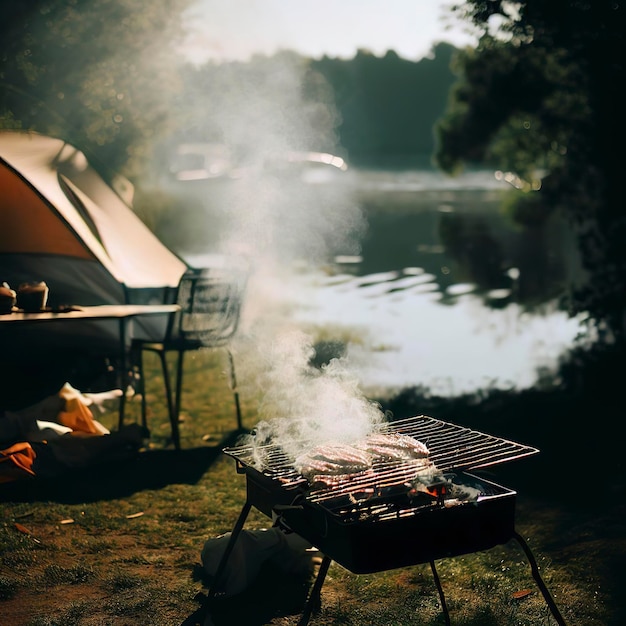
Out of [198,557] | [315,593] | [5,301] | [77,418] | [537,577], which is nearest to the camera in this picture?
[315,593]

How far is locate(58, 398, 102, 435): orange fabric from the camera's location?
6.73 metres

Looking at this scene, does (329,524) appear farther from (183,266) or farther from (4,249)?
(183,266)

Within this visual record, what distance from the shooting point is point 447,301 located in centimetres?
1402

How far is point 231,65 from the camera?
2856cm

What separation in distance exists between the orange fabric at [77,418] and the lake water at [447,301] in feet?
9.30

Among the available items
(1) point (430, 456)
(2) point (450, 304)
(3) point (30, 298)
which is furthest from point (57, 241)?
(2) point (450, 304)

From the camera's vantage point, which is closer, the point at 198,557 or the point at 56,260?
the point at 198,557

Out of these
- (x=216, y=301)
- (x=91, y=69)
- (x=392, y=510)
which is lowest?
(x=216, y=301)

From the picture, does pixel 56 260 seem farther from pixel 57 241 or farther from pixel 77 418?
pixel 77 418

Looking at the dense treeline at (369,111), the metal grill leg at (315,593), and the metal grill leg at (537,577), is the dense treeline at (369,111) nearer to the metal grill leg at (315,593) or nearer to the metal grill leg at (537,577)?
the metal grill leg at (537,577)

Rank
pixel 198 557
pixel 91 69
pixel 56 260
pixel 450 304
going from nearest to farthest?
pixel 198 557, pixel 56 260, pixel 91 69, pixel 450 304

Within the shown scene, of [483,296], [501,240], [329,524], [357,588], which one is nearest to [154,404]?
[357,588]

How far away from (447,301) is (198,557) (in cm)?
957

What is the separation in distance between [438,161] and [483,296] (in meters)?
2.24
